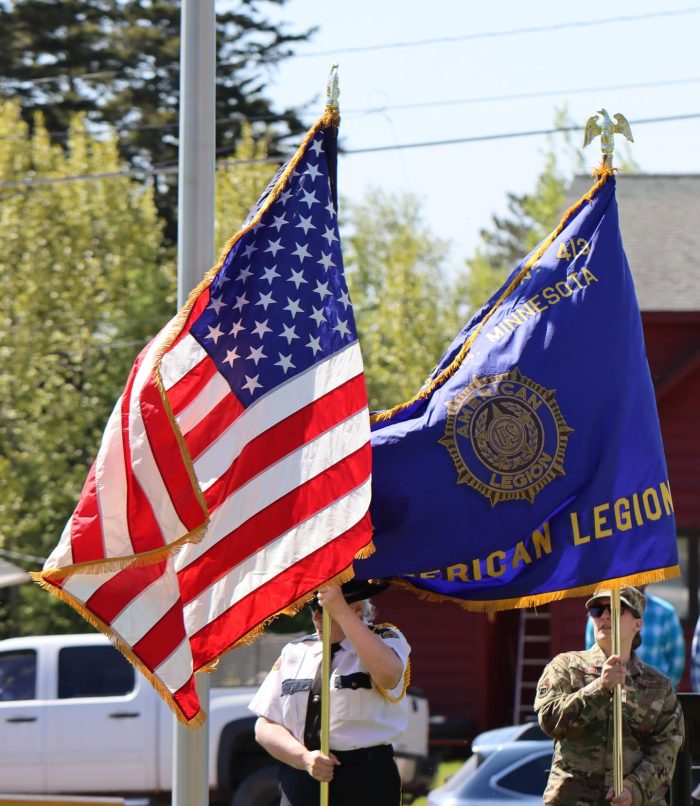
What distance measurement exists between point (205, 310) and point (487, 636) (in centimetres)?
1615

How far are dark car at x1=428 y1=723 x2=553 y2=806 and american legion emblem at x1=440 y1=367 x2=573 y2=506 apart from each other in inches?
148

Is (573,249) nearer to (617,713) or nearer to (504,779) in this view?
(617,713)

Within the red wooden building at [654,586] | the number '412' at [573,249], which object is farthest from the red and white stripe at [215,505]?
the red wooden building at [654,586]

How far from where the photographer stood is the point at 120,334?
28125 millimetres

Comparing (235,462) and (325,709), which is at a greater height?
(235,462)

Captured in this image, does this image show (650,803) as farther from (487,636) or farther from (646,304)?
(487,636)

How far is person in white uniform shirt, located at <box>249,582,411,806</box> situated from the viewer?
5691mm

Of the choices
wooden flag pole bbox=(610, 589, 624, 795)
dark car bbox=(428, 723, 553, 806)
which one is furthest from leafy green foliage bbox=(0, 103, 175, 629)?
wooden flag pole bbox=(610, 589, 624, 795)

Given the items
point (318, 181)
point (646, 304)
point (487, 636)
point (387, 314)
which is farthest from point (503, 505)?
point (387, 314)

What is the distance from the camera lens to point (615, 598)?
5832 mm

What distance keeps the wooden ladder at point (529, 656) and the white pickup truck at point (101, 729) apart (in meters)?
6.42

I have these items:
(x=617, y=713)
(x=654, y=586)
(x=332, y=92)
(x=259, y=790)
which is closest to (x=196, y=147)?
(x=332, y=92)

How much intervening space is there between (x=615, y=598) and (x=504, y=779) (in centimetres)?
374

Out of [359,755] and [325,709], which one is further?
[359,755]
